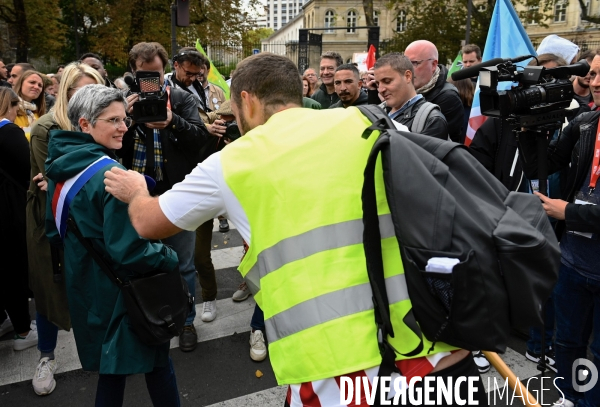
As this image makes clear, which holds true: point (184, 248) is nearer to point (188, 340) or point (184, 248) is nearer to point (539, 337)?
point (188, 340)

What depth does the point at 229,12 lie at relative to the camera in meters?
26.7

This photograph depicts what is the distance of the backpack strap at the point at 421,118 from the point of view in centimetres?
363

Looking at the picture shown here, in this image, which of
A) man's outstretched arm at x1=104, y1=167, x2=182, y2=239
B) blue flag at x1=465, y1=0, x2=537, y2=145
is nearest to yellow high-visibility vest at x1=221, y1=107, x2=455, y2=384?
man's outstretched arm at x1=104, y1=167, x2=182, y2=239

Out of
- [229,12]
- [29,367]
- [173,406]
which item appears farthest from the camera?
[229,12]

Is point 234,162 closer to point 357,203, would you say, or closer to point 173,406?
point 357,203

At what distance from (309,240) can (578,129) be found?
7.37 feet

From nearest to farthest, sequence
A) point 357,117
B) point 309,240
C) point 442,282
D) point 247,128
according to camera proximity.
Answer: point 442,282 < point 309,240 < point 357,117 < point 247,128

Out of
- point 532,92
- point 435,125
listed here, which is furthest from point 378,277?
point 435,125

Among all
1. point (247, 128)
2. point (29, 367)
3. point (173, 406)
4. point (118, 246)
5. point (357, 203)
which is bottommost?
point (29, 367)

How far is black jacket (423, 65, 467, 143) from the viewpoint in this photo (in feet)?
14.8

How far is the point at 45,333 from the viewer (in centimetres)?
355

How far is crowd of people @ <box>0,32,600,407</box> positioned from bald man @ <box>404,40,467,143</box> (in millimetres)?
12

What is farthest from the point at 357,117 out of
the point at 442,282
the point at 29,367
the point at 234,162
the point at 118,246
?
the point at 29,367

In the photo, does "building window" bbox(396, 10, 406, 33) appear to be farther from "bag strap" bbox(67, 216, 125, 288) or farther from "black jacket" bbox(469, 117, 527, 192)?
"bag strap" bbox(67, 216, 125, 288)
